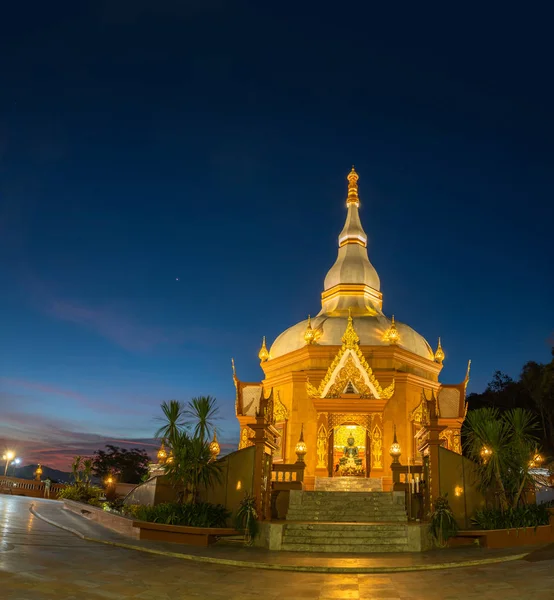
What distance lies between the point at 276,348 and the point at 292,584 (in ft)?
61.6

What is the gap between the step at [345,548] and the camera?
12367mm

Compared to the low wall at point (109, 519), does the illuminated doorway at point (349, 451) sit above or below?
above

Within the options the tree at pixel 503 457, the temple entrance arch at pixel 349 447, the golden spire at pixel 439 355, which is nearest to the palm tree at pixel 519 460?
the tree at pixel 503 457

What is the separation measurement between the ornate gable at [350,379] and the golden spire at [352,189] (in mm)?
12063

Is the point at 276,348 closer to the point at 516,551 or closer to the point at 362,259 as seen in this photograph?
the point at 362,259

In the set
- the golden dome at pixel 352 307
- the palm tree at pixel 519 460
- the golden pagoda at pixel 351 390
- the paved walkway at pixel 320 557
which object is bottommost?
the paved walkway at pixel 320 557

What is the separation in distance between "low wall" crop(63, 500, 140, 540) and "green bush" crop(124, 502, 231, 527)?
363mm

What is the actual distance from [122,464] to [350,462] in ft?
80.2

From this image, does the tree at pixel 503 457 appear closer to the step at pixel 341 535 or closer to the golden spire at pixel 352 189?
the step at pixel 341 535

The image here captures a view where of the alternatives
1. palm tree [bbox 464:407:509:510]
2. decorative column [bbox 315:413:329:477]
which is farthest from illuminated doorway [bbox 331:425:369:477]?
palm tree [bbox 464:407:509:510]

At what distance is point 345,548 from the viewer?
40.8 ft

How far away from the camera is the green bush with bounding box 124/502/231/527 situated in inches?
539

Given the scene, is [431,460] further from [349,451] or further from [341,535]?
[349,451]

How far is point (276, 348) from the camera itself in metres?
27.2
